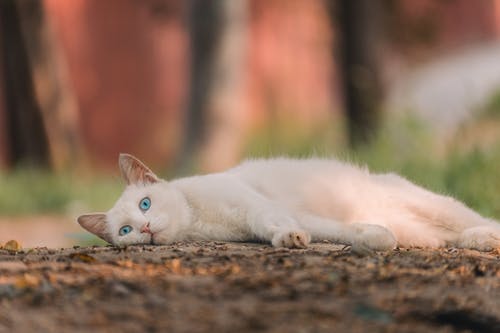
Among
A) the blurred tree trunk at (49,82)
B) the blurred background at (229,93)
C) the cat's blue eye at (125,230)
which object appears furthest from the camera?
the blurred tree trunk at (49,82)

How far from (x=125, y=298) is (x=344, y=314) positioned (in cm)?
78

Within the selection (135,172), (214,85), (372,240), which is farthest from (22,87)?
(372,240)

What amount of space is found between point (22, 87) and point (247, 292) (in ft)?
33.0

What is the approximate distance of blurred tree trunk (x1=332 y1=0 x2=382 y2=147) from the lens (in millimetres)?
11984

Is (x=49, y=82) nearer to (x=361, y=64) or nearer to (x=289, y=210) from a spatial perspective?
(x=361, y=64)

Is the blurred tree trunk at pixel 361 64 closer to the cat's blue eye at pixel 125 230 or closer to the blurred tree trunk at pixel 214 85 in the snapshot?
the blurred tree trunk at pixel 214 85

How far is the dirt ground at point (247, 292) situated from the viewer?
337cm

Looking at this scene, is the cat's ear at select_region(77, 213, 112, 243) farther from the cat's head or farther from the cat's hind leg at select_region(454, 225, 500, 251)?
the cat's hind leg at select_region(454, 225, 500, 251)

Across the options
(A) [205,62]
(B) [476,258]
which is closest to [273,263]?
(B) [476,258]

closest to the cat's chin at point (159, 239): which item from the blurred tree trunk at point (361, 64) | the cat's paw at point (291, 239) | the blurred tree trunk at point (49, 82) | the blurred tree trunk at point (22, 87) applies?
the cat's paw at point (291, 239)

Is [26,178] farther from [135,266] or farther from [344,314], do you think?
[344,314]

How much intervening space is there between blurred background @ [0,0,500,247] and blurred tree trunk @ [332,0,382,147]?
2cm

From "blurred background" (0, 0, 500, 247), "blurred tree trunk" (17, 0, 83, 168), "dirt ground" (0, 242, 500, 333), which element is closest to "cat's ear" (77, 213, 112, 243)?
"dirt ground" (0, 242, 500, 333)

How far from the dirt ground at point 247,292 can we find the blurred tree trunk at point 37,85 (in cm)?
892
